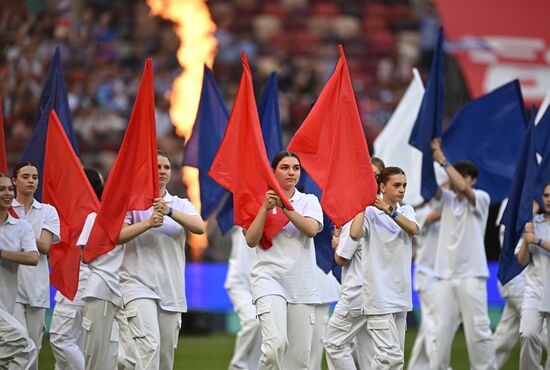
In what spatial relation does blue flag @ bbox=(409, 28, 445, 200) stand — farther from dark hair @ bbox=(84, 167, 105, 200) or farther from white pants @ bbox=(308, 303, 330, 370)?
dark hair @ bbox=(84, 167, 105, 200)

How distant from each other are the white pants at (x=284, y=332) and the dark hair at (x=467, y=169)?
3622 millimetres

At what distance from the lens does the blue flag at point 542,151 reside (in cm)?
1401

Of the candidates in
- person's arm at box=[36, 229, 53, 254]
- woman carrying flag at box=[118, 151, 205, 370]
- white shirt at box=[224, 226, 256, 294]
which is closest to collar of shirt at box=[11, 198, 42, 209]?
person's arm at box=[36, 229, 53, 254]

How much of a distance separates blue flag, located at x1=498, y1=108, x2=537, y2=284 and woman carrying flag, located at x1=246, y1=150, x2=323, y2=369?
8.91 ft

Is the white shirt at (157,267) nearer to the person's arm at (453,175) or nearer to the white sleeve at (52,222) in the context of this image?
the white sleeve at (52,222)

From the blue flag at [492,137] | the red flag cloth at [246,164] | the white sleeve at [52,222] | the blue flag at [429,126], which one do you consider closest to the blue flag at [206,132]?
the blue flag at [429,126]

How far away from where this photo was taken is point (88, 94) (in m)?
24.3

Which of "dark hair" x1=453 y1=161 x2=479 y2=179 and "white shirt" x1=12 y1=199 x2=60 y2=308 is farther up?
"dark hair" x1=453 y1=161 x2=479 y2=179

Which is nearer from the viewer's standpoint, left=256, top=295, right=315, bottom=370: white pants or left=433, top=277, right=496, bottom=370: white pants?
left=256, top=295, right=315, bottom=370: white pants

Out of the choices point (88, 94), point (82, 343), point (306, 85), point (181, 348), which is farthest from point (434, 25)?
point (82, 343)

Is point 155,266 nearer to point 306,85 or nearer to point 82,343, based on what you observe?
point 82,343

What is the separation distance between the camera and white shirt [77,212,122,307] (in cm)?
1227

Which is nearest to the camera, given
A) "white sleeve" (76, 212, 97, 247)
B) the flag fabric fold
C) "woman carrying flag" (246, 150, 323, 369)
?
"woman carrying flag" (246, 150, 323, 369)

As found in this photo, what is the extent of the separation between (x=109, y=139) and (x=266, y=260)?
40.7 feet
